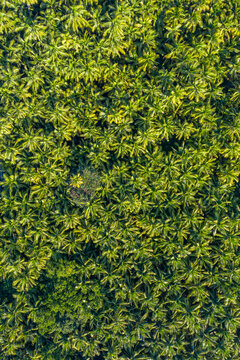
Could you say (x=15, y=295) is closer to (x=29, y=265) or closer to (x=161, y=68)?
(x=29, y=265)

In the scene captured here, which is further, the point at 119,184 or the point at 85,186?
the point at 119,184

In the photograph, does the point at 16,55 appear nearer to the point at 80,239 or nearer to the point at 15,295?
the point at 80,239

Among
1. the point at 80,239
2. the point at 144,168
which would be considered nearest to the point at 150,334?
the point at 80,239

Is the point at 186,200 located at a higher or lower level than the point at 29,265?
higher

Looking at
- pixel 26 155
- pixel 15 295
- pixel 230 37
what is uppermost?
pixel 230 37

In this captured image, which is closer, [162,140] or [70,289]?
[70,289]

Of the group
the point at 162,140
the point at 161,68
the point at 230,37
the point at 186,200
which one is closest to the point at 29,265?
the point at 186,200
